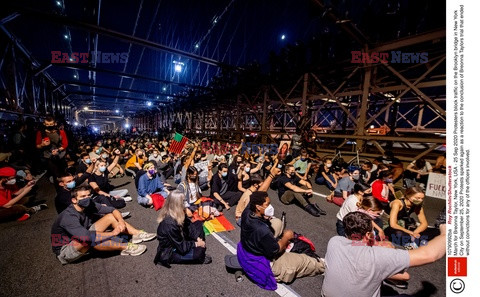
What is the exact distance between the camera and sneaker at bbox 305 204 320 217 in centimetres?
532

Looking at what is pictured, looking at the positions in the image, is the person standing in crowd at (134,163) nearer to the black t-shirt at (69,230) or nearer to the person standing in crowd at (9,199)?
the person standing in crowd at (9,199)

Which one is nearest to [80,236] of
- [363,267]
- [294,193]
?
[363,267]

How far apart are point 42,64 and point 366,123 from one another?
1912cm

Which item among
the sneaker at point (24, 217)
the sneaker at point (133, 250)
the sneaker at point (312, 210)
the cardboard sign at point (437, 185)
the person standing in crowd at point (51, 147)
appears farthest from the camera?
the cardboard sign at point (437, 185)

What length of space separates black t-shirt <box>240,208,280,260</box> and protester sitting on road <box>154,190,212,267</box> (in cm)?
95

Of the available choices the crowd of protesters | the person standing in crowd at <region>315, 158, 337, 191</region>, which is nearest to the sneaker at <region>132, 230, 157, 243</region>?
the crowd of protesters

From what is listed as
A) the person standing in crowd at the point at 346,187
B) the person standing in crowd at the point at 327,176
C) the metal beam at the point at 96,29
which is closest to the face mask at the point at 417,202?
the person standing in crowd at the point at 346,187

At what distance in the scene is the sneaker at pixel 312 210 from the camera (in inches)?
209

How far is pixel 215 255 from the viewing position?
11.5 ft

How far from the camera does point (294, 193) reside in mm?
5945

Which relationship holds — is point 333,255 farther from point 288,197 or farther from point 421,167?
point 421,167

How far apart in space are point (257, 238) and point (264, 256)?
0.34m

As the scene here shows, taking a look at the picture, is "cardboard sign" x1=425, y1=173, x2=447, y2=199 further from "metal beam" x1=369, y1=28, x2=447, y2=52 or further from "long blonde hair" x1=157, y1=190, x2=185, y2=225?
"long blonde hair" x1=157, y1=190, x2=185, y2=225

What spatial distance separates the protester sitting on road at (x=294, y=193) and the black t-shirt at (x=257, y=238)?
325cm
